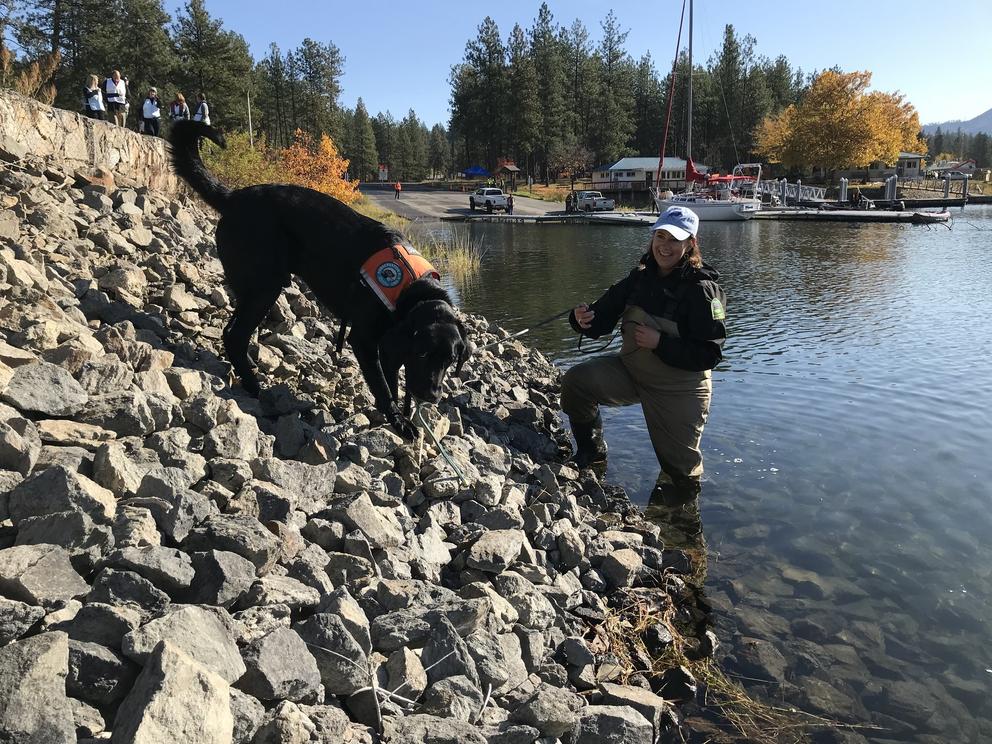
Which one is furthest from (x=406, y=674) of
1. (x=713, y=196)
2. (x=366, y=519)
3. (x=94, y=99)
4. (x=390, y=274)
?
(x=713, y=196)

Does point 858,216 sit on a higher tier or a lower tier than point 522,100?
lower

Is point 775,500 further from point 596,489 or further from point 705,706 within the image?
point 705,706

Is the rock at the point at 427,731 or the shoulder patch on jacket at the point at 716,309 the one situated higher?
the shoulder patch on jacket at the point at 716,309

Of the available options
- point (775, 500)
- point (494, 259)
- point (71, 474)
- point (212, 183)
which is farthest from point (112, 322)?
point (494, 259)

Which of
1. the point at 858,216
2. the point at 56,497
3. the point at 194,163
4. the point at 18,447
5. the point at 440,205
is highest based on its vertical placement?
the point at 440,205

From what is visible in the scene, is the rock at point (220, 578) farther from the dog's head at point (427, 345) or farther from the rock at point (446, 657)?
the dog's head at point (427, 345)

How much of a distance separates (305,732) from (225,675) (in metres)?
0.31

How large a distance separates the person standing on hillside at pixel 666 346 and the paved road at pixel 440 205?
4114 cm

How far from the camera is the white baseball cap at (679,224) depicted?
5090 millimetres

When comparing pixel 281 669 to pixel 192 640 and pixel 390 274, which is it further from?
pixel 390 274

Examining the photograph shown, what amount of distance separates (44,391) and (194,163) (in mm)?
2665

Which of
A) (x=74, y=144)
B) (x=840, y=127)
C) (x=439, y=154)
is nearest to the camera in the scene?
(x=74, y=144)

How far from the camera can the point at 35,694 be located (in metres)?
1.78

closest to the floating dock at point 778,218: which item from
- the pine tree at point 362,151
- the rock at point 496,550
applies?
the rock at point 496,550
